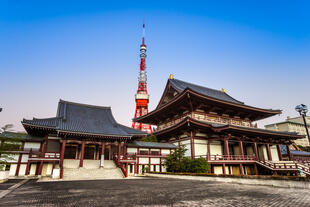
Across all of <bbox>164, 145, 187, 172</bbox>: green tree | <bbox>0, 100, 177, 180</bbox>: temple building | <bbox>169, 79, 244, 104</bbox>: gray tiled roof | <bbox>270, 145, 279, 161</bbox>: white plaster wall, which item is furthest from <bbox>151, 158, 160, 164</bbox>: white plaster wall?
<bbox>270, 145, 279, 161</bbox>: white plaster wall

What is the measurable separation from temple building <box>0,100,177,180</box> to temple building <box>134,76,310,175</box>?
3.96m

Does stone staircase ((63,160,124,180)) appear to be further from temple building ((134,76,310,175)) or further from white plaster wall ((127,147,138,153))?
temple building ((134,76,310,175))

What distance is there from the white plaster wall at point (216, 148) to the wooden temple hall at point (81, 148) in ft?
16.9

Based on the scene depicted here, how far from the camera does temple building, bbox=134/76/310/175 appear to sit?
20578mm

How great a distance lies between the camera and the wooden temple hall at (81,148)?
1773 centimetres

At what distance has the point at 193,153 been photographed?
2105cm

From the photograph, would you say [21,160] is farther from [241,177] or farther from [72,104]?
[241,177]

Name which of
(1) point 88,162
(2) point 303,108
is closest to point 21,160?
(1) point 88,162

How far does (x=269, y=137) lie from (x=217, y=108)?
29.8ft

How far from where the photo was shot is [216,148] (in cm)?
2370

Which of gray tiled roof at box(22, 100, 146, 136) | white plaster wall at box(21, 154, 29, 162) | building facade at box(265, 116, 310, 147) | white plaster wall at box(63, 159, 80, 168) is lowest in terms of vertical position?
white plaster wall at box(63, 159, 80, 168)

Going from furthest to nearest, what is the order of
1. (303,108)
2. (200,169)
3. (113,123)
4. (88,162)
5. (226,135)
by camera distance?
(113,123), (226,135), (88,162), (200,169), (303,108)

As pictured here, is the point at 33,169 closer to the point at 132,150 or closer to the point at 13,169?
the point at 13,169

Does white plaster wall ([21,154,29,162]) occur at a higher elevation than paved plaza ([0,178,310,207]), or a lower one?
higher
